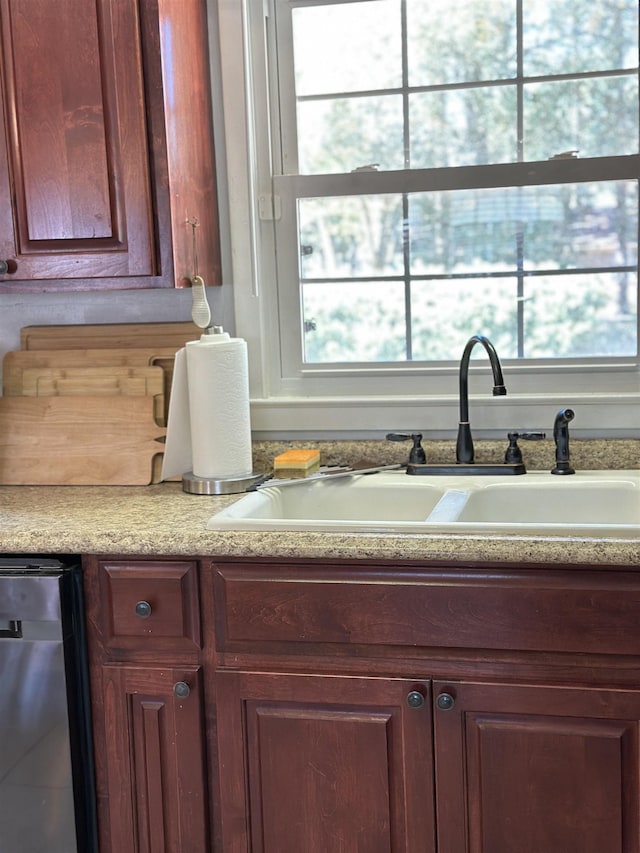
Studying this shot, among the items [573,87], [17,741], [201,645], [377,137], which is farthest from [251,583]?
[573,87]

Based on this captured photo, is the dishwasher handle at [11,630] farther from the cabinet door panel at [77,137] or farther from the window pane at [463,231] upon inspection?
the window pane at [463,231]

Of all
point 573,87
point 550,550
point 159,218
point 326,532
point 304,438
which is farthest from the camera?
point 304,438

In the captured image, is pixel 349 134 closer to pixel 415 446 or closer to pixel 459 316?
pixel 459 316

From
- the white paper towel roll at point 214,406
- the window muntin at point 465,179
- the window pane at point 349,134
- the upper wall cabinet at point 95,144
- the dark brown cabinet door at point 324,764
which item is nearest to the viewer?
the dark brown cabinet door at point 324,764

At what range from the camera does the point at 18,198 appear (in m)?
2.21

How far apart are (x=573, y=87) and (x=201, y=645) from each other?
1.49 meters

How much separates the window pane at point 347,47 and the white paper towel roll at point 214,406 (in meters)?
0.71

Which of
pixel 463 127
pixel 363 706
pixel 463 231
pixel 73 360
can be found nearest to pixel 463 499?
pixel 363 706

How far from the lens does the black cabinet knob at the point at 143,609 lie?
1.92 m

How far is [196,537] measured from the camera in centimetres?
187

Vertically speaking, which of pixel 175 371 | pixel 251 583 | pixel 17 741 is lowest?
pixel 17 741

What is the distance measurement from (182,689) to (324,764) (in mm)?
297

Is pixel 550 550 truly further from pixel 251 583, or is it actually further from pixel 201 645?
pixel 201 645

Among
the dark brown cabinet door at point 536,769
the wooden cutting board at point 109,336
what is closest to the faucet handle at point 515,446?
the dark brown cabinet door at point 536,769
